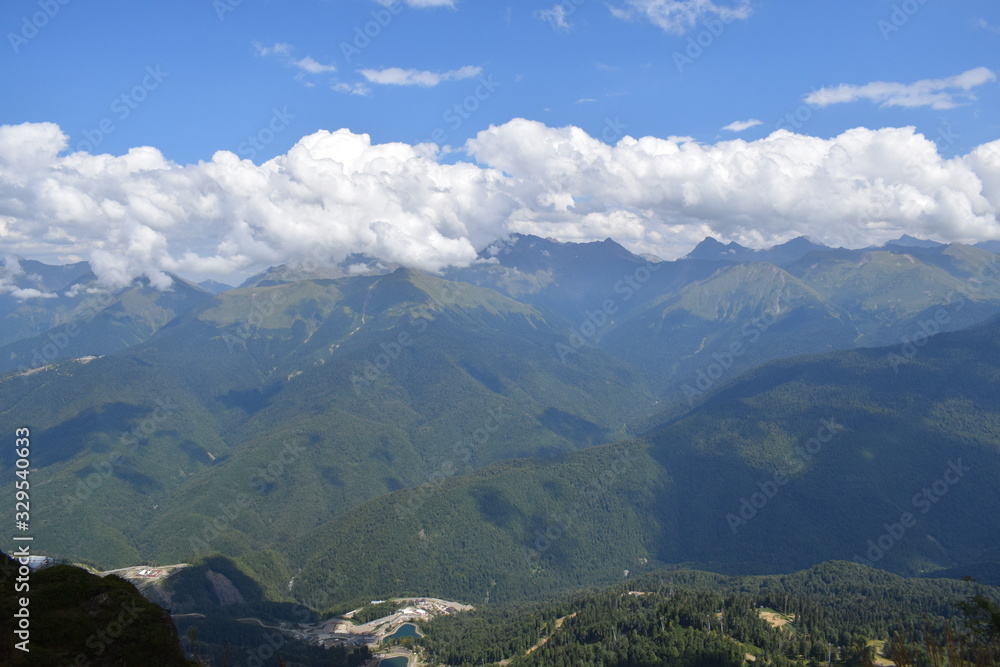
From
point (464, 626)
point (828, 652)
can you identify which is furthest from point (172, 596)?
point (828, 652)

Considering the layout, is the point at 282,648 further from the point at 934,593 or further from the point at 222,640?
the point at 934,593

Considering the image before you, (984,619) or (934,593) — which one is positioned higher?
(984,619)

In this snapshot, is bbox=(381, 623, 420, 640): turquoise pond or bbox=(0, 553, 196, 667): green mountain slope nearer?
bbox=(0, 553, 196, 667): green mountain slope

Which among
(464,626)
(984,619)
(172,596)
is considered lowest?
(464,626)

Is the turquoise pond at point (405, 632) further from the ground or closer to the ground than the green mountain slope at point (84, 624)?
closer to the ground

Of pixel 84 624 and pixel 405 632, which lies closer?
pixel 84 624

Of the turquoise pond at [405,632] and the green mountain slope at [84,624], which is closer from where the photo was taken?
the green mountain slope at [84,624]

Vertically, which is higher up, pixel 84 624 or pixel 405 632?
pixel 84 624

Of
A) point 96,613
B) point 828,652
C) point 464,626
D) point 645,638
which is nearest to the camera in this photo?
point 96,613
